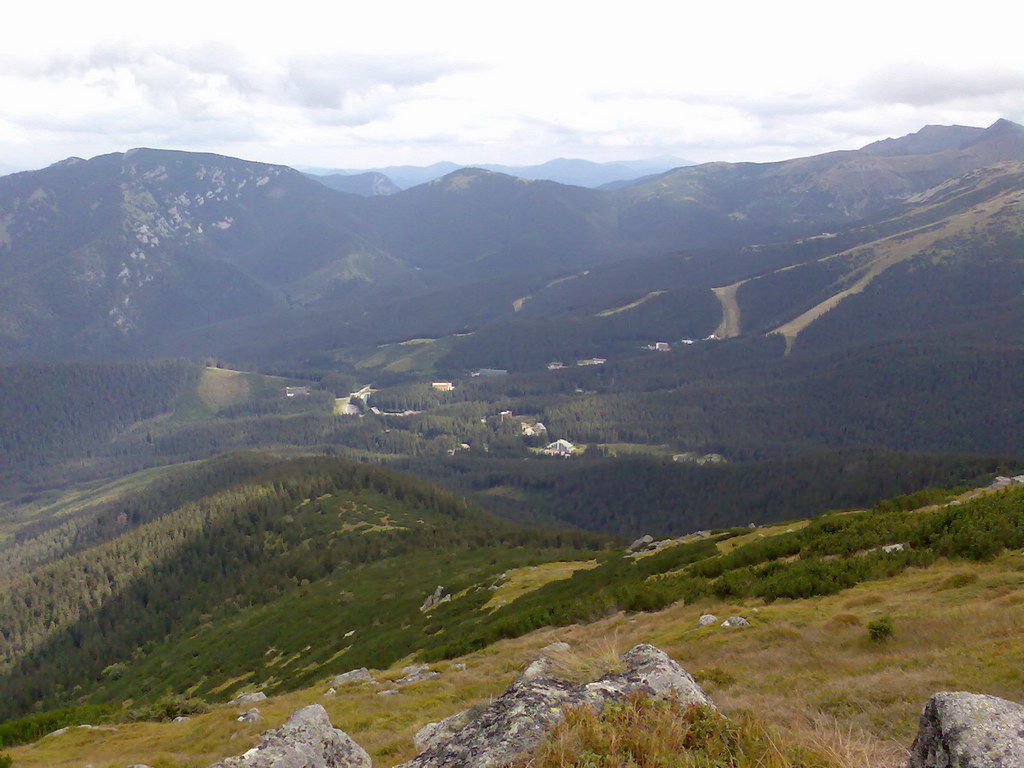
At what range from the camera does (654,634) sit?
31.8 m

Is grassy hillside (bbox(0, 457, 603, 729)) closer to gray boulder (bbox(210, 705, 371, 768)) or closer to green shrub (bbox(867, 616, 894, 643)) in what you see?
gray boulder (bbox(210, 705, 371, 768))

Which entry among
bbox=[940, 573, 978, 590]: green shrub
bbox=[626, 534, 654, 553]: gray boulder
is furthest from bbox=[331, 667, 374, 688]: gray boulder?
bbox=[626, 534, 654, 553]: gray boulder

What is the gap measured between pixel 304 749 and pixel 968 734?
15.2m

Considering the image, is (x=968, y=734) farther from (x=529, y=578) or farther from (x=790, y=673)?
(x=529, y=578)

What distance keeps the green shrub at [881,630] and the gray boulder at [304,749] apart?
18.9m

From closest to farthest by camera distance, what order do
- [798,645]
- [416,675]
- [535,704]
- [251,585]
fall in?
1. [535,704]
2. [798,645]
3. [416,675]
4. [251,585]

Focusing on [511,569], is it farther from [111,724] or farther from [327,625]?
[111,724]

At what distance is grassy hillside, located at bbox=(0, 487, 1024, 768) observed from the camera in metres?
16.5

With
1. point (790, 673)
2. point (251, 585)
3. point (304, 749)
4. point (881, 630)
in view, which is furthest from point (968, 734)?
point (251, 585)

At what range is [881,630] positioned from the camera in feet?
74.2

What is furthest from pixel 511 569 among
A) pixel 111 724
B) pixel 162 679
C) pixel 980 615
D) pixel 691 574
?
pixel 980 615

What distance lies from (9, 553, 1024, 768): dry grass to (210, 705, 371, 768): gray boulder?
7.97 feet

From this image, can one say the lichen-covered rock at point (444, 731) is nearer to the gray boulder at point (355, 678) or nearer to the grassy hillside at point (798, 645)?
the grassy hillside at point (798, 645)

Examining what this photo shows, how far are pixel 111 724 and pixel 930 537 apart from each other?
55238 mm
